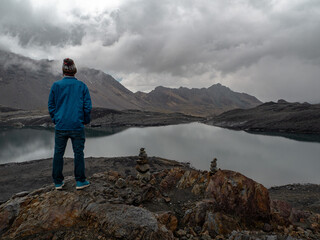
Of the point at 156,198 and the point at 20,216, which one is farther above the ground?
the point at 20,216

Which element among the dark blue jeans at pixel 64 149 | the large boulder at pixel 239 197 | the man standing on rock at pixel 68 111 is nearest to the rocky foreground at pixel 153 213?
the large boulder at pixel 239 197

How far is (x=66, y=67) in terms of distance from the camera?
6.75m

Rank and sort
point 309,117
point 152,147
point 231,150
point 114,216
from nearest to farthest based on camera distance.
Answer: point 114,216 → point 231,150 → point 152,147 → point 309,117

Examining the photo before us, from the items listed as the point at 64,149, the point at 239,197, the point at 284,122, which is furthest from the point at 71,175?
the point at 284,122

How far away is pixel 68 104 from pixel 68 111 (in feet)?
0.77

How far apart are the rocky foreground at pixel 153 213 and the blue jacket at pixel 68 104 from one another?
252 centimetres

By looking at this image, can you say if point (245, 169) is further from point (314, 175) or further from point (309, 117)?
point (309, 117)

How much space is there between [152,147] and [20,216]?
62.1 meters

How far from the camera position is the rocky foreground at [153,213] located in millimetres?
5699

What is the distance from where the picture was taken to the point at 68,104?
21.2 ft

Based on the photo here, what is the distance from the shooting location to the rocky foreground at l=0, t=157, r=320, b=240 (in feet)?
18.7

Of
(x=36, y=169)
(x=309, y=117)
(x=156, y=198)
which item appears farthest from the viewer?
(x=309, y=117)

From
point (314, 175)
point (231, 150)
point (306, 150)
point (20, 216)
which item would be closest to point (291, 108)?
point (306, 150)

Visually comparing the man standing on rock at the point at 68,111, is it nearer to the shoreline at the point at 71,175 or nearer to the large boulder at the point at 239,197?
the large boulder at the point at 239,197
